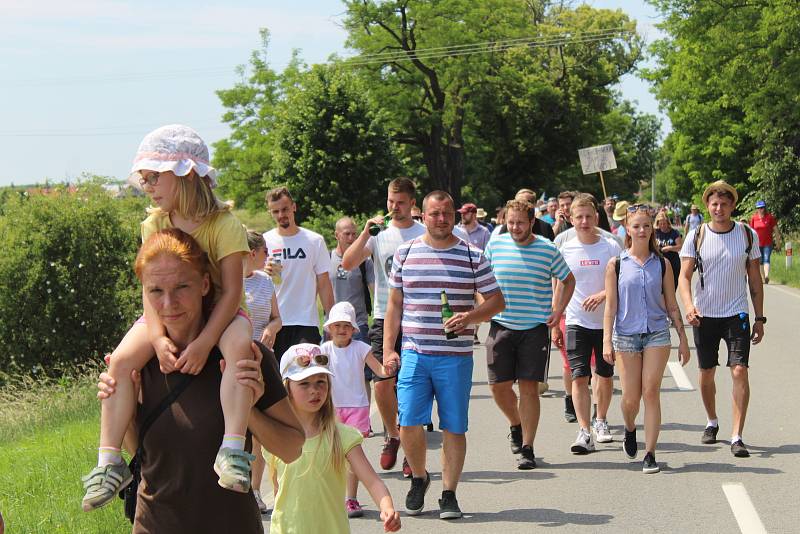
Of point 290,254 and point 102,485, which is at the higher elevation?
point 290,254

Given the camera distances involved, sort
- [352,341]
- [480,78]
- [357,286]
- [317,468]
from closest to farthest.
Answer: [317,468] < [352,341] < [357,286] < [480,78]

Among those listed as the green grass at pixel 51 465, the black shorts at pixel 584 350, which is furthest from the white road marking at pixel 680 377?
the green grass at pixel 51 465

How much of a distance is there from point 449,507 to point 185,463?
419cm

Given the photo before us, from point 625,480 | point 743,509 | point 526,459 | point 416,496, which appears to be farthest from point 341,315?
point 743,509

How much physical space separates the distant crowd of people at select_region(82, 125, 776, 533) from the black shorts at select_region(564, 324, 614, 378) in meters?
0.02

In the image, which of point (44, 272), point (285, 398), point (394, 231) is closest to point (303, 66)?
point (44, 272)

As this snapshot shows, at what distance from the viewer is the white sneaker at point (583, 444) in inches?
371

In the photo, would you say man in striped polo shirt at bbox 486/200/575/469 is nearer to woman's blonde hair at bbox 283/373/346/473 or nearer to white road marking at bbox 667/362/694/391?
woman's blonde hair at bbox 283/373/346/473

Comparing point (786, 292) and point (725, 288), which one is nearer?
point (725, 288)

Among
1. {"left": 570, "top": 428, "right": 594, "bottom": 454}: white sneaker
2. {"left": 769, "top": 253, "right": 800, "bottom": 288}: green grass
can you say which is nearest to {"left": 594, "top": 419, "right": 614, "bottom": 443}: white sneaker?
{"left": 570, "top": 428, "right": 594, "bottom": 454}: white sneaker

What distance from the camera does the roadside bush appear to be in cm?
2052

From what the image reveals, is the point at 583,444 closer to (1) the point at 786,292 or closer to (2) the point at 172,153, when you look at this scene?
(2) the point at 172,153

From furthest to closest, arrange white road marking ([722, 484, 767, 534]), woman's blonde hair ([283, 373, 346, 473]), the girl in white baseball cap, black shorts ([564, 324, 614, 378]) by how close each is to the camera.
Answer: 1. black shorts ([564, 324, 614, 378])
2. white road marking ([722, 484, 767, 534])
3. woman's blonde hair ([283, 373, 346, 473])
4. the girl in white baseball cap

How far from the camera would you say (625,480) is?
8.45 meters
